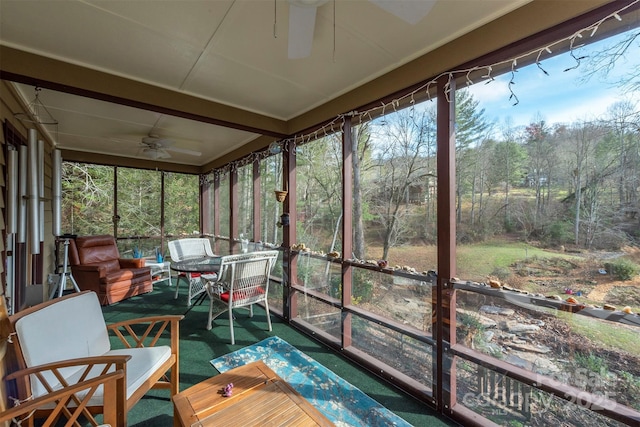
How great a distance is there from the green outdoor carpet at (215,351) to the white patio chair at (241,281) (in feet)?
0.61

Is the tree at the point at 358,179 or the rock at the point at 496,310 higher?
the tree at the point at 358,179

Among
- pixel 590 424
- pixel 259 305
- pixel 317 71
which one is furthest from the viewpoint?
pixel 259 305

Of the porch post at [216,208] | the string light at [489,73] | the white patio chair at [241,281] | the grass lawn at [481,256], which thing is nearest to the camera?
the string light at [489,73]

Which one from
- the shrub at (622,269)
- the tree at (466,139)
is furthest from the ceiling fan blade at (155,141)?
the shrub at (622,269)

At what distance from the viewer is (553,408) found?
158 centimetres

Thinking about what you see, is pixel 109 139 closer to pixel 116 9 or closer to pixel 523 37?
pixel 116 9

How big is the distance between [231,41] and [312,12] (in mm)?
812

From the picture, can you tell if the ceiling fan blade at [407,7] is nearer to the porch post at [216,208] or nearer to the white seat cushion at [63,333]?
the white seat cushion at [63,333]

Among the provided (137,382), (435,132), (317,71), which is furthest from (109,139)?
(435,132)

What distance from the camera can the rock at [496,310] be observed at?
1.74 meters

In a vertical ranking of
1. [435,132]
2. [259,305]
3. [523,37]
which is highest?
[523,37]

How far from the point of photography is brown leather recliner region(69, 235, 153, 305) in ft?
13.6

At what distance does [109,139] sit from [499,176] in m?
5.71

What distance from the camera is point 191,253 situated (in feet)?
15.6
